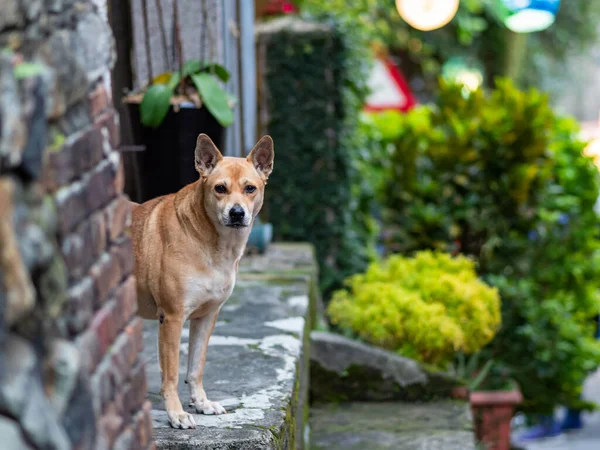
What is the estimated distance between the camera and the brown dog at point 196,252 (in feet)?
9.75

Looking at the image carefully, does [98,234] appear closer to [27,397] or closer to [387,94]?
[27,397]

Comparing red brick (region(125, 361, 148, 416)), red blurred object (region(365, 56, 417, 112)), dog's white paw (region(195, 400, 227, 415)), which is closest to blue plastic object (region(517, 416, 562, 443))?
dog's white paw (region(195, 400, 227, 415))

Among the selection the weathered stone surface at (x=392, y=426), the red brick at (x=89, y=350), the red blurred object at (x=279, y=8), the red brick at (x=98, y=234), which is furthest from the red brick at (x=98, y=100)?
the red blurred object at (x=279, y=8)

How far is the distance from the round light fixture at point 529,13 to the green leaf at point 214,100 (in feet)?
14.3

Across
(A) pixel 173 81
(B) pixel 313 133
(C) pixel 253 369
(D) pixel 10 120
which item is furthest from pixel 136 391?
(B) pixel 313 133

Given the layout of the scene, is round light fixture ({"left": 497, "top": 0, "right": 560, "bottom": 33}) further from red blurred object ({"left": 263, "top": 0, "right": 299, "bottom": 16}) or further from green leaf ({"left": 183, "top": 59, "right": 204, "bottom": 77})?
green leaf ({"left": 183, "top": 59, "right": 204, "bottom": 77})

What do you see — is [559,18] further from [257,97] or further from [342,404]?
[342,404]

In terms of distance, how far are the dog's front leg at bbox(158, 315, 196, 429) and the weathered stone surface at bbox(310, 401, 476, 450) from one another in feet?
6.12

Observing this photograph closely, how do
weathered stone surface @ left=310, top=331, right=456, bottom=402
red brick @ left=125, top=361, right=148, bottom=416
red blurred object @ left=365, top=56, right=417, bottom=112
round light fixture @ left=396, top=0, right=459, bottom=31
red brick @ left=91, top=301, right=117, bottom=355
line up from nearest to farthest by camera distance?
1. red brick @ left=91, top=301, right=117, bottom=355
2. red brick @ left=125, top=361, right=148, bottom=416
3. weathered stone surface @ left=310, top=331, right=456, bottom=402
4. round light fixture @ left=396, top=0, right=459, bottom=31
5. red blurred object @ left=365, top=56, right=417, bottom=112

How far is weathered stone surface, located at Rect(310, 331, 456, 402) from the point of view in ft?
Result: 17.4

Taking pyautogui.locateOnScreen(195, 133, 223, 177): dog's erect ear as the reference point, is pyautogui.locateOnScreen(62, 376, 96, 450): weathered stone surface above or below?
below

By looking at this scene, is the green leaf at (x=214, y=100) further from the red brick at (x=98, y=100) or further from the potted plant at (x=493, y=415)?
the potted plant at (x=493, y=415)

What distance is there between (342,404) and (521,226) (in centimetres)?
302

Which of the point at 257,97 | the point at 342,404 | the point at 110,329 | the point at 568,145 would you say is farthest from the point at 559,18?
the point at 110,329
